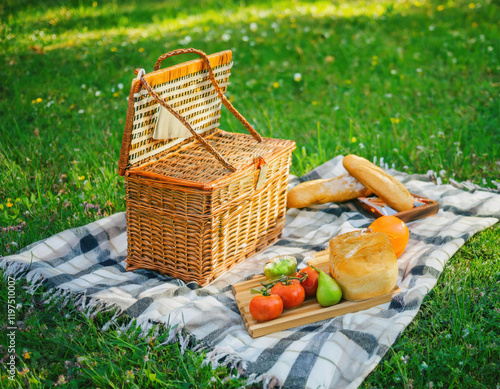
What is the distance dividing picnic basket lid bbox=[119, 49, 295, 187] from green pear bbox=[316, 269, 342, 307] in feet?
2.18

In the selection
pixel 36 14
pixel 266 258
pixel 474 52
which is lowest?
pixel 266 258

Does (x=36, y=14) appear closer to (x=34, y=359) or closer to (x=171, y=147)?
(x=171, y=147)

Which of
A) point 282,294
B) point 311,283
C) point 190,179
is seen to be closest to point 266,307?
point 282,294

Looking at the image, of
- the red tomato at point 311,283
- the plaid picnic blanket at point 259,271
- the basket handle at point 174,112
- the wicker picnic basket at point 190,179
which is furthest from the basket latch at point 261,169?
the red tomato at point 311,283

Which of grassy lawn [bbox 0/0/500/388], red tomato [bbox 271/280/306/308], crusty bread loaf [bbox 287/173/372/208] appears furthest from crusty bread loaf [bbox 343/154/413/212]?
red tomato [bbox 271/280/306/308]

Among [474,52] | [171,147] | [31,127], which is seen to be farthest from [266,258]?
[474,52]

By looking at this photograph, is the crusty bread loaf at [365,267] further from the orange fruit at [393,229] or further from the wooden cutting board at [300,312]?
the orange fruit at [393,229]

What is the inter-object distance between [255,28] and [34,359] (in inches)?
226

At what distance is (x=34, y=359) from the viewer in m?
2.12

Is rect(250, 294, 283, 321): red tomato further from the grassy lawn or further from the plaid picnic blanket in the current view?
the grassy lawn

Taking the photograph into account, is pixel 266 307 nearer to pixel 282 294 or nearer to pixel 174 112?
pixel 282 294

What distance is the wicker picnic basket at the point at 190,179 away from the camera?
8.13ft

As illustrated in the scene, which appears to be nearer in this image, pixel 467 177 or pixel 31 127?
pixel 467 177

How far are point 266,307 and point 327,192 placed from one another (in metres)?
1.36
